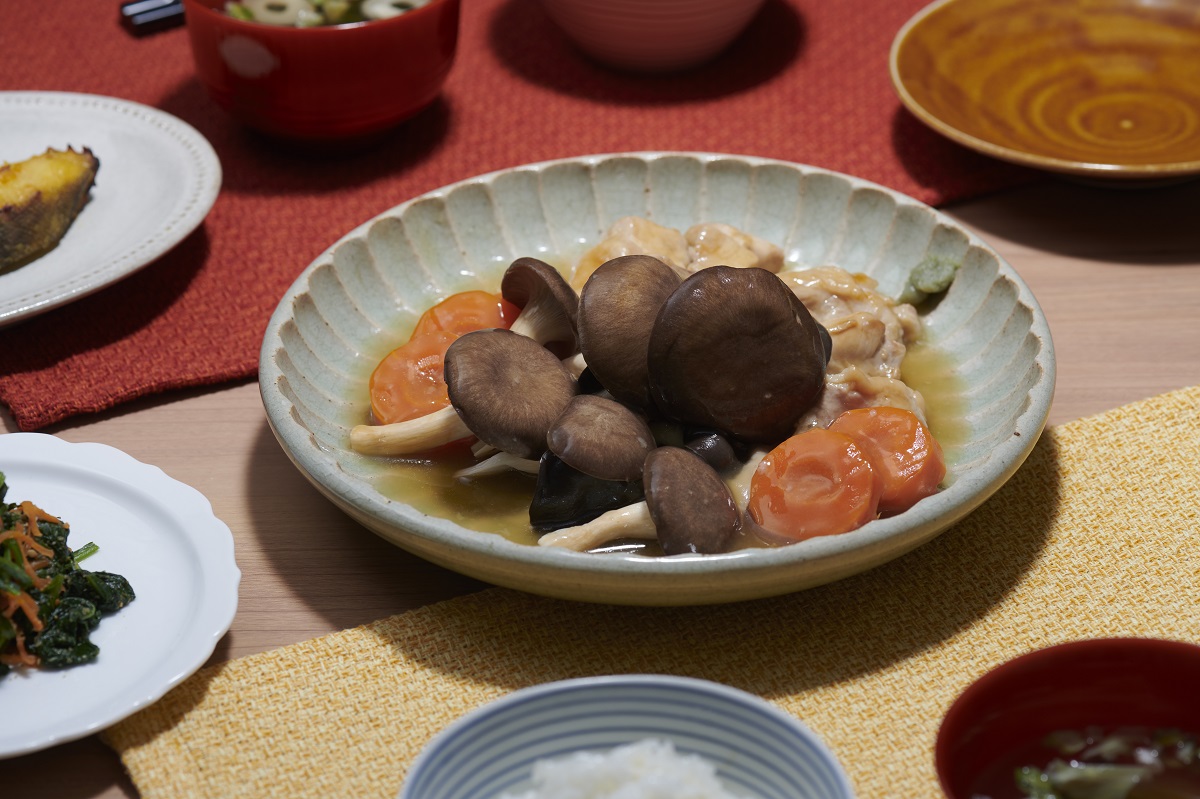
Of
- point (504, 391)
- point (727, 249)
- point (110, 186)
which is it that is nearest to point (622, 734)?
point (504, 391)

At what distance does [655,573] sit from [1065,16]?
8.19ft

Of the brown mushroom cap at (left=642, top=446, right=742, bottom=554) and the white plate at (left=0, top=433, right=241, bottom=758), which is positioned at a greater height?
the brown mushroom cap at (left=642, top=446, right=742, bottom=554)

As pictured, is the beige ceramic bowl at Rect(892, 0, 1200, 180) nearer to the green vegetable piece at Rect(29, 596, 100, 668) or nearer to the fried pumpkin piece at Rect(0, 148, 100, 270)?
the fried pumpkin piece at Rect(0, 148, 100, 270)

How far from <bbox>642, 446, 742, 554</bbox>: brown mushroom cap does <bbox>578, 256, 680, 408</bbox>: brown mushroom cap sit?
0.58 ft

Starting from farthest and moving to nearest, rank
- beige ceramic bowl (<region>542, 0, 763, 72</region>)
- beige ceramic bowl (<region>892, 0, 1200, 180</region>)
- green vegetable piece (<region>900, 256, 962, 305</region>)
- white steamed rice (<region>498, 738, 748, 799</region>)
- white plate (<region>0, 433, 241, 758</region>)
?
beige ceramic bowl (<region>542, 0, 763, 72</region>) < beige ceramic bowl (<region>892, 0, 1200, 180</region>) < green vegetable piece (<region>900, 256, 962, 305</region>) < white plate (<region>0, 433, 241, 758</region>) < white steamed rice (<region>498, 738, 748, 799</region>)

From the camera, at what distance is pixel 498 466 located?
186 cm

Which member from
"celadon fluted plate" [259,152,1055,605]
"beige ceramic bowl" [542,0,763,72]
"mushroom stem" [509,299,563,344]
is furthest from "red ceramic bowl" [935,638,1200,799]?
"beige ceramic bowl" [542,0,763,72]

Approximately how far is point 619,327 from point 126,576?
2.68 ft

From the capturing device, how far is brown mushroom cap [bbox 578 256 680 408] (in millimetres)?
1741

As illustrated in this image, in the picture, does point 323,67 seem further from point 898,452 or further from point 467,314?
point 898,452

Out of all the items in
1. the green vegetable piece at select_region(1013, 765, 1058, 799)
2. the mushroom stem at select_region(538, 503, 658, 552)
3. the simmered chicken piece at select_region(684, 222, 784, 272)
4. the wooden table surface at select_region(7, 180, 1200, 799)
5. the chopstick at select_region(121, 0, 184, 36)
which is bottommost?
the wooden table surface at select_region(7, 180, 1200, 799)

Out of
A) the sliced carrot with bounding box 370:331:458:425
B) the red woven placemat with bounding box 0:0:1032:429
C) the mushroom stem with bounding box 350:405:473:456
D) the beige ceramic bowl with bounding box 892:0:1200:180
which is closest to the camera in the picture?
the mushroom stem with bounding box 350:405:473:456

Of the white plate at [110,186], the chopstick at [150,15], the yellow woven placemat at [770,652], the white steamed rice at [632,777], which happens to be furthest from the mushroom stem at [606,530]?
the chopstick at [150,15]

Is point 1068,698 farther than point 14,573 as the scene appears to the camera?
No
